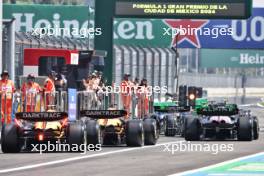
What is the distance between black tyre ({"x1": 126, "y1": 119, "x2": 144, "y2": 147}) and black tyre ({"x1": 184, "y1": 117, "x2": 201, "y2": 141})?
325cm

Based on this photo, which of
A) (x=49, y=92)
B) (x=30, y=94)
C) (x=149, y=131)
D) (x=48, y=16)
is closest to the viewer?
(x=149, y=131)

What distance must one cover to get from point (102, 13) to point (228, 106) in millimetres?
11675

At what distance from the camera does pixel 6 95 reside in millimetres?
27297

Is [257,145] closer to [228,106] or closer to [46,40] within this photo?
[228,106]

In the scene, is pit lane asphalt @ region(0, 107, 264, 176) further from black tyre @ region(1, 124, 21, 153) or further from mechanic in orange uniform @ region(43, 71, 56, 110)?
mechanic in orange uniform @ region(43, 71, 56, 110)

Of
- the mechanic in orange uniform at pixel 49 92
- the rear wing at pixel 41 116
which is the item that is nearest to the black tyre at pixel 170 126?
the mechanic in orange uniform at pixel 49 92

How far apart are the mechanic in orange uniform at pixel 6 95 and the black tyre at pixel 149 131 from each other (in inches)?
223

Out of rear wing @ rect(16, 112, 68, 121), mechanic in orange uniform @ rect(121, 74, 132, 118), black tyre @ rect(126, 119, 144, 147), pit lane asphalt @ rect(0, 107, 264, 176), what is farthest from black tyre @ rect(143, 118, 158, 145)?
mechanic in orange uniform @ rect(121, 74, 132, 118)

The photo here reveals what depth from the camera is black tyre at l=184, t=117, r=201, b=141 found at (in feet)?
82.3

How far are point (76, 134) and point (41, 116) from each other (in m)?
0.79

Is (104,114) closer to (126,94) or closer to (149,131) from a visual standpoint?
(149,131)
